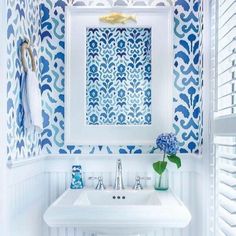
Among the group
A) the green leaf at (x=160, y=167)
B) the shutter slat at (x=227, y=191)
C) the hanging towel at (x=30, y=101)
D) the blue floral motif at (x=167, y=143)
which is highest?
the hanging towel at (x=30, y=101)

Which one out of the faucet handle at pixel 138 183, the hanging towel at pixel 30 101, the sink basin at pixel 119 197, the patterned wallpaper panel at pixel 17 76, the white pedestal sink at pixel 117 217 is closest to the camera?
the white pedestal sink at pixel 117 217

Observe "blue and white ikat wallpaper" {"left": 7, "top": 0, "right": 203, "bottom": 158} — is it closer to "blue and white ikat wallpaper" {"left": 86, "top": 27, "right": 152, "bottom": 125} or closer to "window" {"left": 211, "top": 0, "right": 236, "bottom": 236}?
"blue and white ikat wallpaper" {"left": 86, "top": 27, "right": 152, "bottom": 125}

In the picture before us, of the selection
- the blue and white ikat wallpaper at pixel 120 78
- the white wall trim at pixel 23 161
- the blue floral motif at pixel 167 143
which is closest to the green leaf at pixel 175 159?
the blue floral motif at pixel 167 143

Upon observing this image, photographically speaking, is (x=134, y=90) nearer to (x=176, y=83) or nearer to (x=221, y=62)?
(x=176, y=83)

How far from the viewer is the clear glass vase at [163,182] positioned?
2383mm

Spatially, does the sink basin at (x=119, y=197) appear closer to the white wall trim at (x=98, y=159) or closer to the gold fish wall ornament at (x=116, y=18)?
the white wall trim at (x=98, y=159)

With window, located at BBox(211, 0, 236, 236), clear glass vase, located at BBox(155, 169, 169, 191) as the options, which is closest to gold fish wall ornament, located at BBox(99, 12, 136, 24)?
window, located at BBox(211, 0, 236, 236)

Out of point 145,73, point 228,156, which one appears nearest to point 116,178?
point 145,73

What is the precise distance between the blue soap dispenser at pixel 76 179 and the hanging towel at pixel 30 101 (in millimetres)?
400

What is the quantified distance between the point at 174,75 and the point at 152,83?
0.15m

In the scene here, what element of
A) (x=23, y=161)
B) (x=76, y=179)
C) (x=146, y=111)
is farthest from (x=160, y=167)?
(x=23, y=161)

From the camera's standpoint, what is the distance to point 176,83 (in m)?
2.51

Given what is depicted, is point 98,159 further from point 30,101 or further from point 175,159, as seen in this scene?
point 30,101

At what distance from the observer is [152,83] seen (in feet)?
8.18
